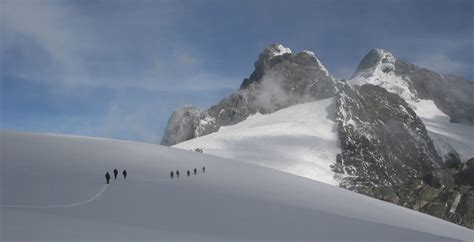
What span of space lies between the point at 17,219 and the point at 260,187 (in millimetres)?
19563

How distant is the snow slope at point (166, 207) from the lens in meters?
18.0

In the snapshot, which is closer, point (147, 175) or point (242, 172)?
point (147, 175)

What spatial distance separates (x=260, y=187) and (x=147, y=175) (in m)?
8.32

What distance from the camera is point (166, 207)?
23.2m

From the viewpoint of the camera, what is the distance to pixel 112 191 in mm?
26094

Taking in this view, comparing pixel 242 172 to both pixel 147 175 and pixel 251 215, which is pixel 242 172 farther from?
pixel 251 215

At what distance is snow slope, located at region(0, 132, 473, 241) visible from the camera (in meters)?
18.0

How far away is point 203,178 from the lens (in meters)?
36.2

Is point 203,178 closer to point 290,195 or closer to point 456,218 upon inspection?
point 290,195

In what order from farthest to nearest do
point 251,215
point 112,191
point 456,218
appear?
point 456,218
point 112,191
point 251,215

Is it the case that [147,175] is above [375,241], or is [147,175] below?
above

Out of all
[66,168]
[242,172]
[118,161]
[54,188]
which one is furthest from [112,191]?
[242,172]

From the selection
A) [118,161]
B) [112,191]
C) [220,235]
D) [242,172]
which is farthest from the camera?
[242,172]

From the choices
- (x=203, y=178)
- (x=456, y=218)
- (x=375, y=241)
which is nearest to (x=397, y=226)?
(x=375, y=241)
